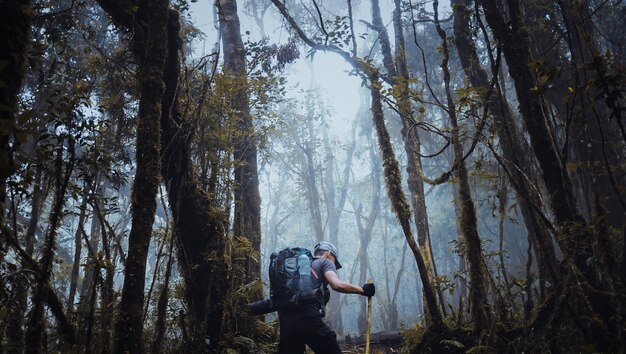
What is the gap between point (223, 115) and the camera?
7004mm

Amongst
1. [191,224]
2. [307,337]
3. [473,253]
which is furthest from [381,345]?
[191,224]

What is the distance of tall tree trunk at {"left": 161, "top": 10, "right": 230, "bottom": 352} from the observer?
5453 millimetres

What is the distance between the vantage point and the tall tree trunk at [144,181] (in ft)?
12.2

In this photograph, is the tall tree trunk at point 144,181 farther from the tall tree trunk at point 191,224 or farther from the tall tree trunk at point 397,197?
the tall tree trunk at point 397,197

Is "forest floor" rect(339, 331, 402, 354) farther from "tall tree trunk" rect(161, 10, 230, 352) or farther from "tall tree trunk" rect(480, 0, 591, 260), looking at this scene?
"tall tree trunk" rect(480, 0, 591, 260)

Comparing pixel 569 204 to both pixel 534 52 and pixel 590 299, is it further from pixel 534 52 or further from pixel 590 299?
pixel 534 52

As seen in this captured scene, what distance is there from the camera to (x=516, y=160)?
16.3 feet

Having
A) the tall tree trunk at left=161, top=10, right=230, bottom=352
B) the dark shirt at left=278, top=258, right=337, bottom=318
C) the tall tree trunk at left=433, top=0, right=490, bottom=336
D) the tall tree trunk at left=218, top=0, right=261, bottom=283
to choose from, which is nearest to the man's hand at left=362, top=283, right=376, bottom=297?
the dark shirt at left=278, top=258, right=337, bottom=318

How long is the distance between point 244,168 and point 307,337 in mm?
4083

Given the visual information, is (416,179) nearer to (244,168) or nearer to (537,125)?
(244,168)

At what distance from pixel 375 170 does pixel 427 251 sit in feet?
65.2

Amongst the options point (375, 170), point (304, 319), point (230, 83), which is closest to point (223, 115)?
point (230, 83)

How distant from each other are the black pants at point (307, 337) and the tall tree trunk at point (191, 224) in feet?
4.12

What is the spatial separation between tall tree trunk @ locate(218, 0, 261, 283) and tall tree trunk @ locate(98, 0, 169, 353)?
219cm
